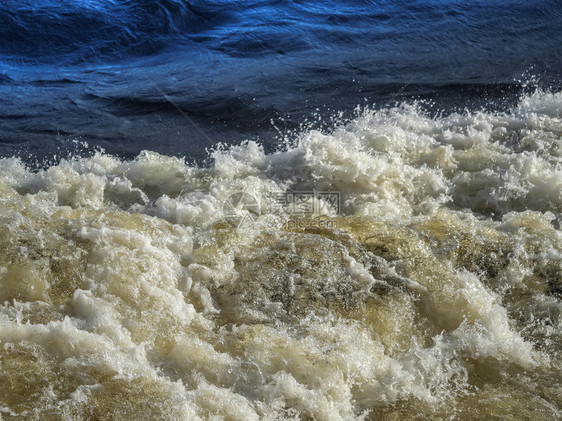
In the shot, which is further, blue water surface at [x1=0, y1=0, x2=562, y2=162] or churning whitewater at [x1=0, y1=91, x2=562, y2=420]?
blue water surface at [x1=0, y1=0, x2=562, y2=162]

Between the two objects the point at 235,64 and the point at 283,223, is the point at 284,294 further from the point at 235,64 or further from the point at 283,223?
the point at 235,64

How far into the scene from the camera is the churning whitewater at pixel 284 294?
103 inches

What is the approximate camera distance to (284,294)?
3229 millimetres

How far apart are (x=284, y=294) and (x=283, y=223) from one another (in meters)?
0.91

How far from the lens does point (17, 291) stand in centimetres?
301

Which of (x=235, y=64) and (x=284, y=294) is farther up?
(x=235, y=64)

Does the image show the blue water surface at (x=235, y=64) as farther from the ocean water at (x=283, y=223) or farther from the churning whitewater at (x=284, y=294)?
the churning whitewater at (x=284, y=294)

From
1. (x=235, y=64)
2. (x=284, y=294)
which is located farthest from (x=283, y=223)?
(x=235, y=64)

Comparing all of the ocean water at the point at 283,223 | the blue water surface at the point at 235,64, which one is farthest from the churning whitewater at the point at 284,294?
the blue water surface at the point at 235,64

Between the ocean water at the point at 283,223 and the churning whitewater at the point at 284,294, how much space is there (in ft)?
0.04

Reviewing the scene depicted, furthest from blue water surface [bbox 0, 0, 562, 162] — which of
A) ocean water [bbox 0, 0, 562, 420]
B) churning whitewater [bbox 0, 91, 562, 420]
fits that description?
churning whitewater [bbox 0, 91, 562, 420]

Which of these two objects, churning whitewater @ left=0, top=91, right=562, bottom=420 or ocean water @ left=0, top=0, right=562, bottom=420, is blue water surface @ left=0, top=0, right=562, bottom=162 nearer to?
ocean water @ left=0, top=0, right=562, bottom=420

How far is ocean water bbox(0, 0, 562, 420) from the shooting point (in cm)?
268

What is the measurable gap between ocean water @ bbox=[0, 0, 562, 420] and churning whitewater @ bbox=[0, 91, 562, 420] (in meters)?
0.01
